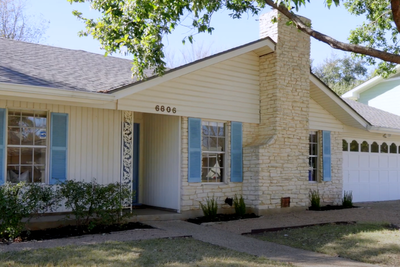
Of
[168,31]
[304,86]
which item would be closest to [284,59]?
[304,86]

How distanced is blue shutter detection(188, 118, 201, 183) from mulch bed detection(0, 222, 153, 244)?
2124 mm

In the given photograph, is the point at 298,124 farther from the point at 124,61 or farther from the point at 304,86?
the point at 124,61

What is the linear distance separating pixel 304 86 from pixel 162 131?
4.64 m

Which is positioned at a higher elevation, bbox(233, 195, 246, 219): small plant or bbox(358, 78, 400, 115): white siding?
bbox(358, 78, 400, 115): white siding

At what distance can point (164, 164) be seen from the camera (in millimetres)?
12031

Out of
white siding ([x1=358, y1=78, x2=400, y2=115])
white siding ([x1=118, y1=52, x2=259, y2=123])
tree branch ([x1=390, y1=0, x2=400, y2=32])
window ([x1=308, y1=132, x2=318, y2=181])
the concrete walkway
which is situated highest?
white siding ([x1=358, y1=78, x2=400, y2=115])

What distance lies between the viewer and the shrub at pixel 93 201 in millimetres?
9117

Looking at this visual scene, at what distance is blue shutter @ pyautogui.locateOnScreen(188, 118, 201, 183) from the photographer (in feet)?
38.2

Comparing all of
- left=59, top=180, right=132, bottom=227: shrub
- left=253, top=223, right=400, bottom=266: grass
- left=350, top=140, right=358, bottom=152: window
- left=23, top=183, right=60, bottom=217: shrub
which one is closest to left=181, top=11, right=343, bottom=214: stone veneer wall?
left=253, top=223, right=400, bottom=266: grass

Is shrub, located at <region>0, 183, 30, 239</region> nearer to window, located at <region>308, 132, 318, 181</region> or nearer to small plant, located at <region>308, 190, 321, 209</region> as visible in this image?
small plant, located at <region>308, 190, 321, 209</region>

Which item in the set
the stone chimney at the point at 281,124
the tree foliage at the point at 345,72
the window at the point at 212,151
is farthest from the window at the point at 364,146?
the tree foliage at the point at 345,72

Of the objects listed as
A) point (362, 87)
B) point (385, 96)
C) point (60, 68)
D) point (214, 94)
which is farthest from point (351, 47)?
point (362, 87)

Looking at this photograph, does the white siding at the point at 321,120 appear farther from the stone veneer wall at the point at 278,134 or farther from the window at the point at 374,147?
the window at the point at 374,147

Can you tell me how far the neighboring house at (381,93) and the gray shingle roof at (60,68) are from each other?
14.9 m
